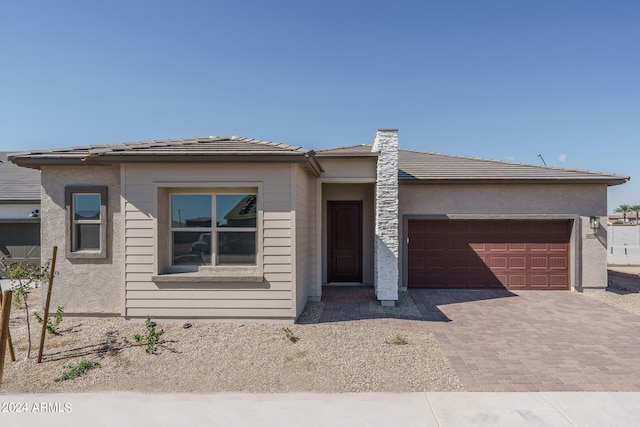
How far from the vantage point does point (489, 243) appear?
9984 millimetres

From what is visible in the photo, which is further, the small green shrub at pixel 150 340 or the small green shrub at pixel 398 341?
the small green shrub at pixel 398 341

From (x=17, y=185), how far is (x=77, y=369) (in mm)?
11127

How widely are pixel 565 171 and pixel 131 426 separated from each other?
12.0 m

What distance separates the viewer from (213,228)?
659 cm

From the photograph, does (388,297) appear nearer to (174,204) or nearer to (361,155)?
(361,155)

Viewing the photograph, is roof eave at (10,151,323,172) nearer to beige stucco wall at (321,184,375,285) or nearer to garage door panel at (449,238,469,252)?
beige stucco wall at (321,184,375,285)

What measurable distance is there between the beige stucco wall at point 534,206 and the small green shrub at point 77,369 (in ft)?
25.1

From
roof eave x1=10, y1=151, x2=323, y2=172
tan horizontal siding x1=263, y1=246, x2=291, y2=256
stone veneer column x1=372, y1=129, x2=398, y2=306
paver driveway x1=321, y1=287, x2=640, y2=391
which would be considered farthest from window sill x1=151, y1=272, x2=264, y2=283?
stone veneer column x1=372, y1=129, x2=398, y2=306

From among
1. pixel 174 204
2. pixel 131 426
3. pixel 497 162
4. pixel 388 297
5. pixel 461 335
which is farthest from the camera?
pixel 497 162

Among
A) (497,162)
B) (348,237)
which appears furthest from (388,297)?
(497,162)

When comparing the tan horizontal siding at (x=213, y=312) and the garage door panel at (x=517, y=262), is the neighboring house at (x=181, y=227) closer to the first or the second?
the tan horizontal siding at (x=213, y=312)

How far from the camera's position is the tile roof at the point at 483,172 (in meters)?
9.47

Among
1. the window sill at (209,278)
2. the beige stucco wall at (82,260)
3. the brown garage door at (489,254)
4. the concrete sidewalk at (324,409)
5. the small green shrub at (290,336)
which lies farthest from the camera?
the brown garage door at (489,254)

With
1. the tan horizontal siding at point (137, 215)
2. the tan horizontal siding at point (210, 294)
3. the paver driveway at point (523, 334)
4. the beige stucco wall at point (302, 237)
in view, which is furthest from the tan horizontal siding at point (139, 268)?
Result: the paver driveway at point (523, 334)
